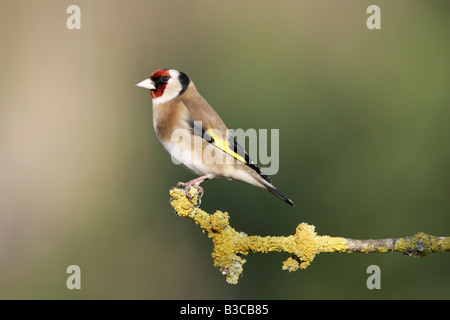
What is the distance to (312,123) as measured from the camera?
429 centimetres

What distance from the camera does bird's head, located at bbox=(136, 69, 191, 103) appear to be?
107 inches

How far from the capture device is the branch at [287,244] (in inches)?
77.5

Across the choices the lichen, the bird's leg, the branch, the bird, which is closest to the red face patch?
the bird

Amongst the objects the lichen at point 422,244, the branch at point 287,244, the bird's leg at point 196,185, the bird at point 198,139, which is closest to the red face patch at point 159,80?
the bird at point 198,139

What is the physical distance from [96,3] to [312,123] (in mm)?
2649

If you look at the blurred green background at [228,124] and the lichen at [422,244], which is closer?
the lichen at [422,244]

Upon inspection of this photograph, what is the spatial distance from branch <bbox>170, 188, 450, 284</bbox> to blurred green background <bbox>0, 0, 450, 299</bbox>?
1.59 m

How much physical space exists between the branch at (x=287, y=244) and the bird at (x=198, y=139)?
0.44 metres

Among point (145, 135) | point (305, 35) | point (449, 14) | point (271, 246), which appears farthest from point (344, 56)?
point (271, 246)

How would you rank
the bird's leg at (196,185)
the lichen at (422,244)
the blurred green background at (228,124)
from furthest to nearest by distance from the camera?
the blurred green background at (228,124)
the bird's leg at (196,185)
the lichen at (422,244)

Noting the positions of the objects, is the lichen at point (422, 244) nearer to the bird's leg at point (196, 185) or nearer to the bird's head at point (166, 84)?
the bird's leg at point (196, 185)

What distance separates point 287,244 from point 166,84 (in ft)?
3.57

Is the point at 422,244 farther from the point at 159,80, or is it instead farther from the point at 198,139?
the point at 159,80

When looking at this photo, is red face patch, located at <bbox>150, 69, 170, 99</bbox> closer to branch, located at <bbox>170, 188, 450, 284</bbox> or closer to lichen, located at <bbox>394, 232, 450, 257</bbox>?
branch, located at <bbox>170, 188, 450, 284</bbox>
